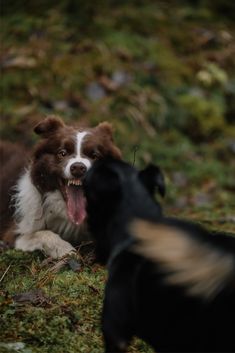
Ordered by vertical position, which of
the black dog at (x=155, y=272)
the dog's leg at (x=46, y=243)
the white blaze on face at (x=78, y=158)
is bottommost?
the dog's leg at (x=46, y=243)

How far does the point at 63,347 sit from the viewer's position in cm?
465

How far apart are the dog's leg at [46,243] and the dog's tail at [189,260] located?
3585 mm

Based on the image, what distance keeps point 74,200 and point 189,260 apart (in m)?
4.03

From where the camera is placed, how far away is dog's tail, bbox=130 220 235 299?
10.6ft

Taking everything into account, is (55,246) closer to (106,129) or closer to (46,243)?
(46,243)

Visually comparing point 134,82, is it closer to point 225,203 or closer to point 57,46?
point 57,46

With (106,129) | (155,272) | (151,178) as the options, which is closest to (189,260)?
(155,272)

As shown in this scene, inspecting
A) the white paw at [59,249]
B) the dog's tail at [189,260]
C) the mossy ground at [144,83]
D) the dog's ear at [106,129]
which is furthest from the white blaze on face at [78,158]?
the dog's tail at [189,260]

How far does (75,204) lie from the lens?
7242 millimetres

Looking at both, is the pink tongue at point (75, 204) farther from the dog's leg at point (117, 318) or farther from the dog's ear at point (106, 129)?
the dog's leg at point (117, 318)

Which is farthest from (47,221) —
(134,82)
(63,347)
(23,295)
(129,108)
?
(134,82)

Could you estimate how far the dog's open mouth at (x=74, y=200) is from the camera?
7.11 metres

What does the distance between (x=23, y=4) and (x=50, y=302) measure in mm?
11041

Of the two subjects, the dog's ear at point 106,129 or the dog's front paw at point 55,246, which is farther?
the dog's ear at point 106,129
